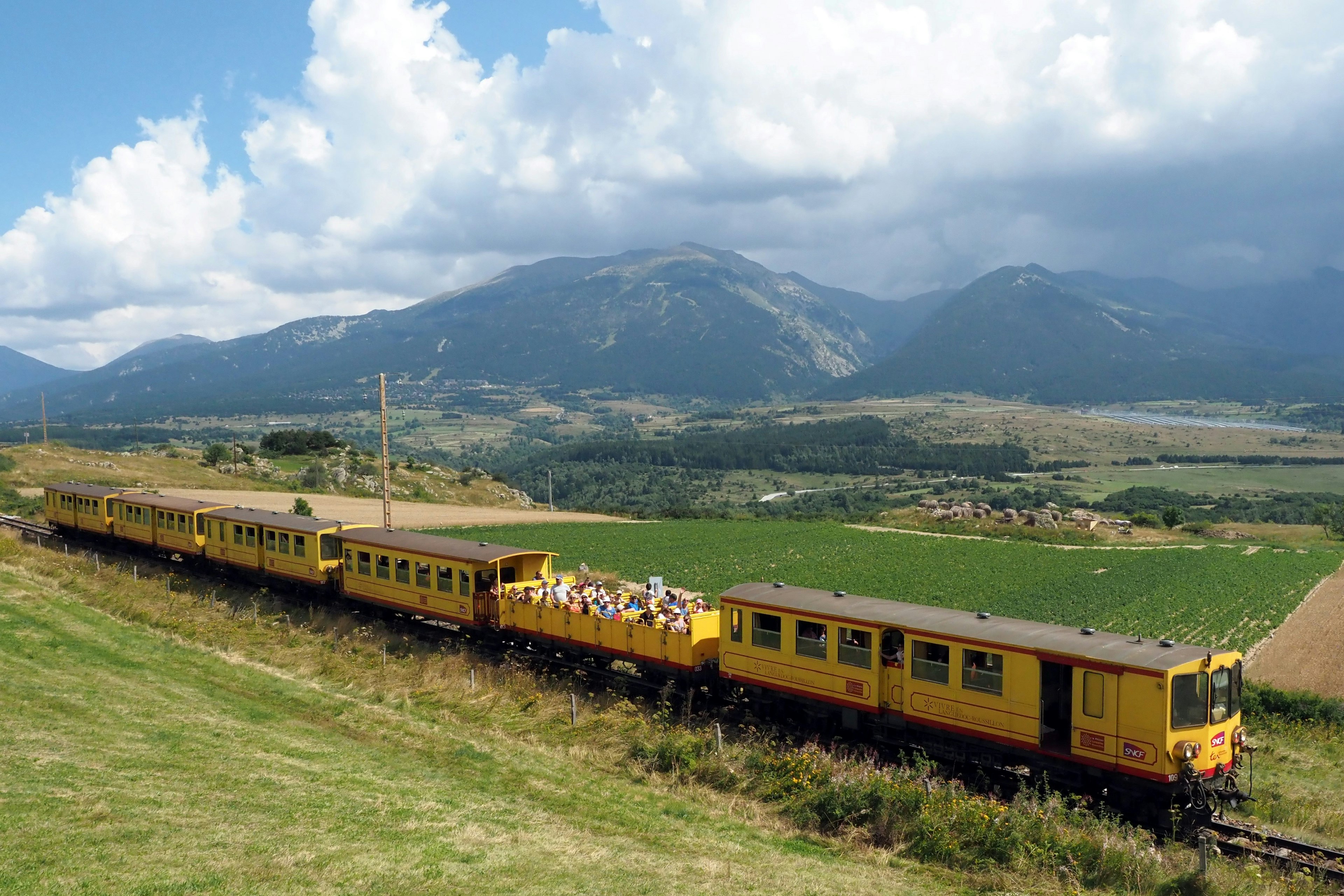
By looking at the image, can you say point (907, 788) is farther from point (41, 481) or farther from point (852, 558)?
Answer: point (41, 481)

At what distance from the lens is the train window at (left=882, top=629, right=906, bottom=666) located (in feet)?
61.8

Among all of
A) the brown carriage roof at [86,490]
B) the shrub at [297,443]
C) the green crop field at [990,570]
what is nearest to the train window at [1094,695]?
the green crop field at [990,570]

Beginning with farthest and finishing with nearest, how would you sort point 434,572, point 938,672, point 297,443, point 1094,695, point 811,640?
point 297,443 < point 434,572 < point 811,640 < point 938,672 < point 1094,695

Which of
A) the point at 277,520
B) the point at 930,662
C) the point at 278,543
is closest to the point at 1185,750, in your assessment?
the point at 930,662

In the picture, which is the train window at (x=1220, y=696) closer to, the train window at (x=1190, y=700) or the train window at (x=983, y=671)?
the train window at (x=1190, y=700)

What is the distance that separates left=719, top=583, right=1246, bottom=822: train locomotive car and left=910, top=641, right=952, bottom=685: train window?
3 cm

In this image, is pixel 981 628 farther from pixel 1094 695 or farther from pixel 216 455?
pixel 216 455

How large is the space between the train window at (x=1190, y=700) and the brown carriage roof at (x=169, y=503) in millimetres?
37606

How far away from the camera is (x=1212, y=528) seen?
78250mm

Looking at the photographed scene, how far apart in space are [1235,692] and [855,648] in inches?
274

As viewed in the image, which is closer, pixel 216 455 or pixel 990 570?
pixel 990 570

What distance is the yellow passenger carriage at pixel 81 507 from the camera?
46.3m

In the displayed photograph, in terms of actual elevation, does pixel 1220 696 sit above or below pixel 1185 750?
above

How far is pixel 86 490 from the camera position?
4825 centimetres
